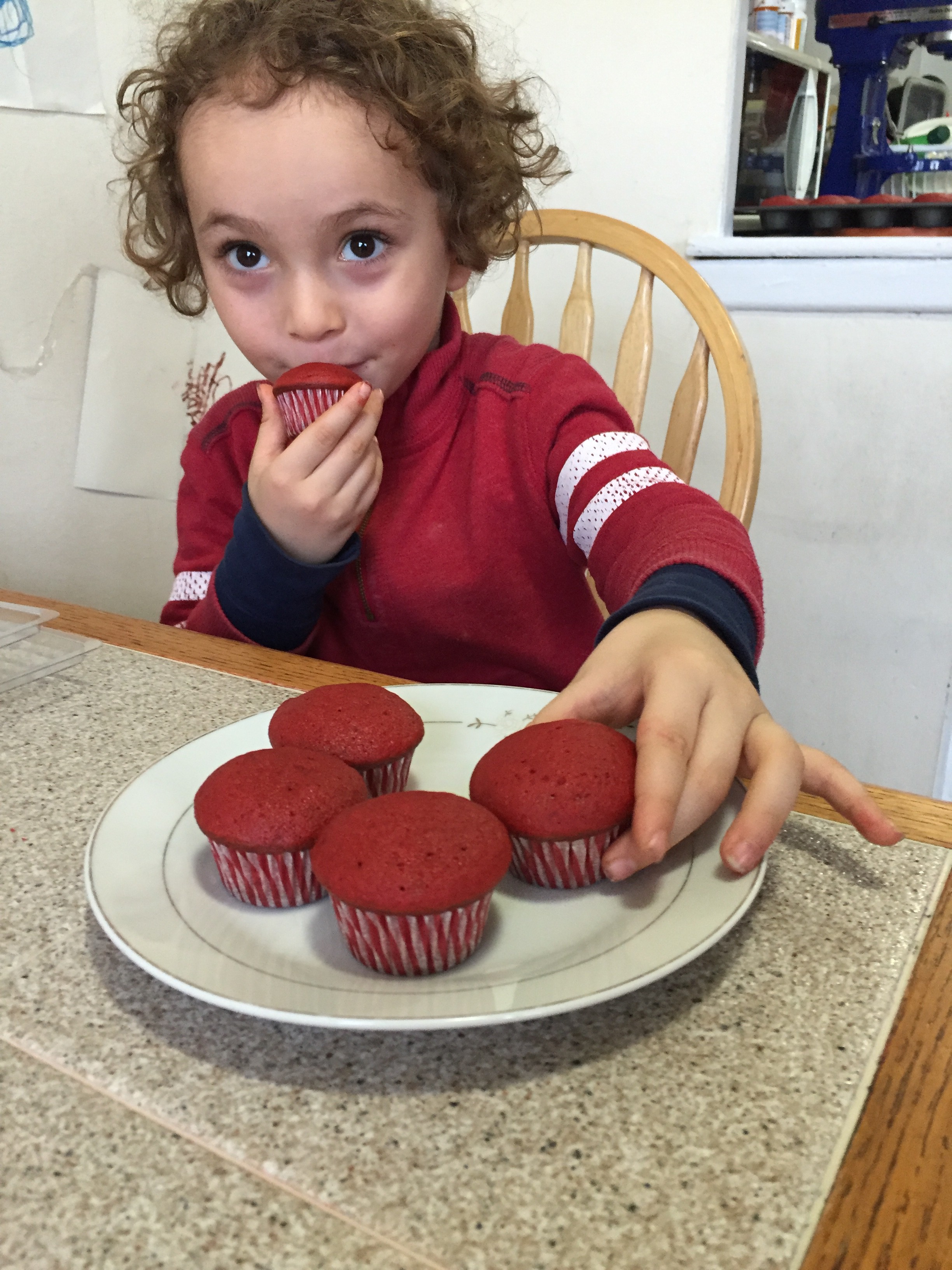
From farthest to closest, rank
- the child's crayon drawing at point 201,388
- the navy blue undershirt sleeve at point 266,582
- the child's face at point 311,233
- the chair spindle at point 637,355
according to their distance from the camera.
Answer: the child's crayon drawing at point 201,388 < the chair spindle at point 637,355 < the navy blue undershirt sleeve at point 266,582 < the child's face at point 311,233

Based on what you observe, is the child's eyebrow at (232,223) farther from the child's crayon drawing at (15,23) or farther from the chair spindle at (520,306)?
the child's crayon drawing at (15,23)

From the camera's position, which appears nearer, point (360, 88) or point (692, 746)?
point (692, 746)

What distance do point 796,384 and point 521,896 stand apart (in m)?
1.33

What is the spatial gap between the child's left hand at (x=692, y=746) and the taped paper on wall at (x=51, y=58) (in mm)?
1733

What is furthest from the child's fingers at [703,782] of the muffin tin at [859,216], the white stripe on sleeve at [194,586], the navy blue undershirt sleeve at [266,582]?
the muffin tin at [859,216]

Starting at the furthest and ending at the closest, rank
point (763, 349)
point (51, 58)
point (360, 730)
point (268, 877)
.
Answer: point (51, 58) < point (763, 349) < point (360, 730) < point (268, 877)

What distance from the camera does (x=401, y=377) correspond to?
1.02 meters

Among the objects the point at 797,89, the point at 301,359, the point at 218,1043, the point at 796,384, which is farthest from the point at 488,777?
the point at 797,89

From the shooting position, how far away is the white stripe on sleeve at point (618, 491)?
0.92 metres

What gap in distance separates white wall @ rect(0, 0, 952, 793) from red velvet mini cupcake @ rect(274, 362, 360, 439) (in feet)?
3.01

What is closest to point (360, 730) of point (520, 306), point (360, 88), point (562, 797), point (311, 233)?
point (562, 797)

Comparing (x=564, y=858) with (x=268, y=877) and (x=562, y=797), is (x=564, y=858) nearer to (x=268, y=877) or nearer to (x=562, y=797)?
(x=562, y=797)

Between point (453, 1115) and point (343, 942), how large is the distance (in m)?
0.11

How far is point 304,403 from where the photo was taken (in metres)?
0.88
